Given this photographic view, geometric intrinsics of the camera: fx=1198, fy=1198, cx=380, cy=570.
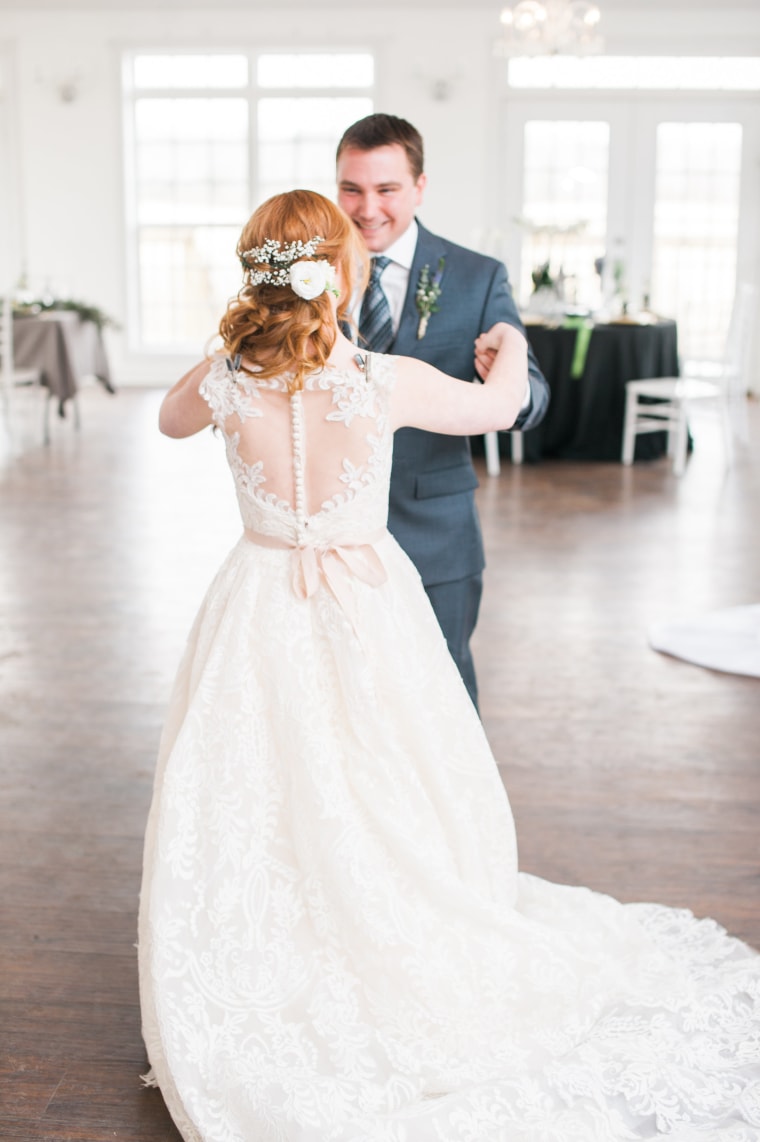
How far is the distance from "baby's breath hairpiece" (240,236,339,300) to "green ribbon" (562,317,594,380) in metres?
6.35

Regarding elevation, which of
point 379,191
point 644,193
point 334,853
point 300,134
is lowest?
point 334,853

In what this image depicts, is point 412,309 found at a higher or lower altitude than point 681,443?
higher

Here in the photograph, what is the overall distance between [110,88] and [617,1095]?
1139 centimetres

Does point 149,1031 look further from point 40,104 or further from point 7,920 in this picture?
point 40,104

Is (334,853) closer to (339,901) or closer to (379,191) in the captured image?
(339,901)

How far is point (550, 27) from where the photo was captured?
25.8 ft

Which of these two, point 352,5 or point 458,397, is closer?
point 458,397

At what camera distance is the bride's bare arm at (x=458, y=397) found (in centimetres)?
185

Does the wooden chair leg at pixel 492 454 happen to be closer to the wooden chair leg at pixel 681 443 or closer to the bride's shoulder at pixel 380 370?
the wooden chair leg at pixel 681 443

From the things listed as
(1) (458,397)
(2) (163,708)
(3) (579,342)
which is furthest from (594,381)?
(1) (458,397)

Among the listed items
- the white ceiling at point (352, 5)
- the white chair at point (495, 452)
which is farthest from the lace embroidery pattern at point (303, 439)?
the white ceiling at point (352, 5)

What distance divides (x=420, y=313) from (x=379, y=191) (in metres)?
0.24

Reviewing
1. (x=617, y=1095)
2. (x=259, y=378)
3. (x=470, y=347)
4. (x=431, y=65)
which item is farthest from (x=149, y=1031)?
(x=431, y=65)

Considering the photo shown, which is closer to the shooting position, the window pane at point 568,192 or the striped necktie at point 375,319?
the striped necktie at point 375,319
